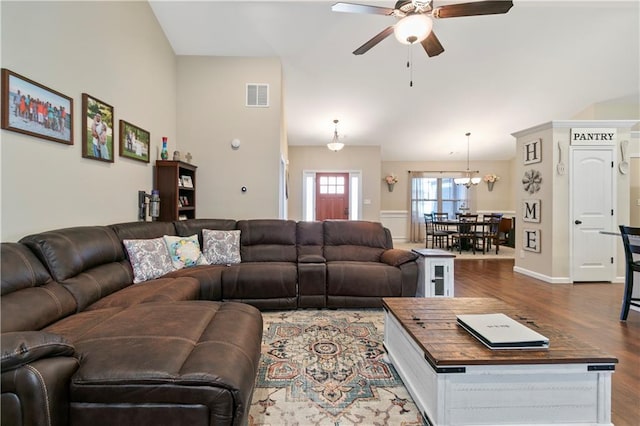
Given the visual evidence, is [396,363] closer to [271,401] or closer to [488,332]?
[488,332]

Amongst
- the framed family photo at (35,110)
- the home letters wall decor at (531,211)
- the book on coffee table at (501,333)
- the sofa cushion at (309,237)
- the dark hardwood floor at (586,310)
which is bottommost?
the dark hardwood floor at (586,310)

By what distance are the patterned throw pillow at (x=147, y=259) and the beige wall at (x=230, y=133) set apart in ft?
5.44

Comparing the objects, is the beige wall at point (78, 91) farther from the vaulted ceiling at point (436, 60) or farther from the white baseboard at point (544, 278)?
the white baseboard at point (544, 278)

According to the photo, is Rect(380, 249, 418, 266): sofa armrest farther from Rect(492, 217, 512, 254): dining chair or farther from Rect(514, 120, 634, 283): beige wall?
Rect(492, 217, 512, 254): dining chair

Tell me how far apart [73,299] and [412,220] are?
8251 millimetres

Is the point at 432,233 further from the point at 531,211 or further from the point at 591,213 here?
the point at 591,213

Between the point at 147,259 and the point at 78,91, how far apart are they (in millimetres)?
1513

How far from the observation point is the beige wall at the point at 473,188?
29.5 ft

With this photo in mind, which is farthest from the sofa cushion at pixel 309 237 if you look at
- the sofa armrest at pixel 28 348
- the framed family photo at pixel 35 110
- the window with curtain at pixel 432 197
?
the window with curtain at pixel 432 197

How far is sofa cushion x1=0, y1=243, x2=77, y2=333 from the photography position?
1.44 metres

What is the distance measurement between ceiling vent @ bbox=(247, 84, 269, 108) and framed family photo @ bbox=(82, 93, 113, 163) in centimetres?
194

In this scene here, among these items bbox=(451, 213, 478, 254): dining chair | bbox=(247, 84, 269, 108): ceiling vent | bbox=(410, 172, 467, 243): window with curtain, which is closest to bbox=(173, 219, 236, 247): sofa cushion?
bbox=(247, 84, 269, 108): ceiling vent

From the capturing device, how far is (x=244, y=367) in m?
1.22

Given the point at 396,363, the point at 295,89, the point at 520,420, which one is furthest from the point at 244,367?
the point at 295,89
